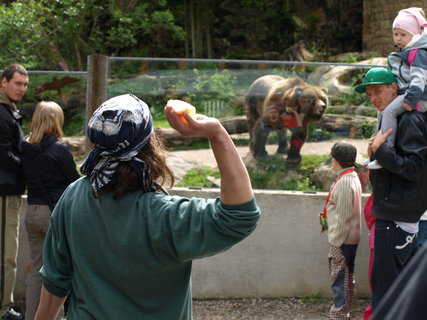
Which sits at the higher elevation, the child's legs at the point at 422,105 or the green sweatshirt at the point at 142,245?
the child's legs at the point at 422,105

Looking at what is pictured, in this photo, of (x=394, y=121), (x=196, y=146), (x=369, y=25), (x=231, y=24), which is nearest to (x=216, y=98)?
(x=196, y=146)

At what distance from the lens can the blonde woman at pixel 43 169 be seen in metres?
5.24

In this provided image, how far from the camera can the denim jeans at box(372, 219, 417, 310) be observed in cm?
420

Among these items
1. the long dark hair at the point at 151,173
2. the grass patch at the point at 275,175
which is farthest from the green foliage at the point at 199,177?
the long dark hair at the point at 151,173

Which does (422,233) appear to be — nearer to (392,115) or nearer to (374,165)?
(374,165)

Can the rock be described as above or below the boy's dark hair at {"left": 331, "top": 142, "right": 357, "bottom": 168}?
above

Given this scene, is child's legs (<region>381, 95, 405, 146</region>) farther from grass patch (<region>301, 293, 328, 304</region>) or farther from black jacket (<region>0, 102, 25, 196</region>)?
black jacket (<region>0, 102, 25, 196</region>)

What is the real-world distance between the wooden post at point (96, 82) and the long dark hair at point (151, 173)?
158 inches

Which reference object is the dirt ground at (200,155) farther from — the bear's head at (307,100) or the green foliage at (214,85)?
the green foliage at (214,85)

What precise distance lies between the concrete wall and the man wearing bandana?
Answer: 12.6ft

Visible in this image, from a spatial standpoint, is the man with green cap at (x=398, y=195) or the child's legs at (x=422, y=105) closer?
the man with green cap at (x=398, y=195)

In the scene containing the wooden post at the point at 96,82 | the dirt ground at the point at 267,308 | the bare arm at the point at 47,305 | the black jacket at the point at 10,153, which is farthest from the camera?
the wooden post at the point at 96,82

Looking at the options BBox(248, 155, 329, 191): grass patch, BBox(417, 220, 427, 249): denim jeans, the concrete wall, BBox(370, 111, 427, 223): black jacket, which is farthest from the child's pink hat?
BBox(248, 155, 329, 191): grass patch

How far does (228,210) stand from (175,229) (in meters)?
Result: 0.20
